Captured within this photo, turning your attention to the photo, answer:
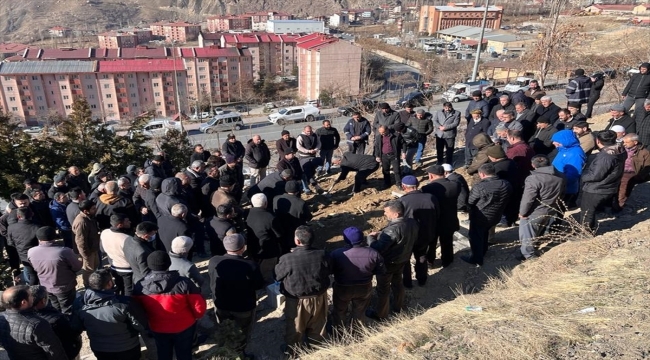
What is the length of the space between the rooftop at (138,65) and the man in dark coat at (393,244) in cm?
5665

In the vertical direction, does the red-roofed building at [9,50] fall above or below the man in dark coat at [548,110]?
below

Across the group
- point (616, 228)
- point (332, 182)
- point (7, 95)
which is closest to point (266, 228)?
point (332, 182)

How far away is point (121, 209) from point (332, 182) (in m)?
4.96

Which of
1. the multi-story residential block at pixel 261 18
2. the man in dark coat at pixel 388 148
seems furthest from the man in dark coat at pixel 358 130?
the multi-story residential block at pixel 261 18

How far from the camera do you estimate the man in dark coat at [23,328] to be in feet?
11.3

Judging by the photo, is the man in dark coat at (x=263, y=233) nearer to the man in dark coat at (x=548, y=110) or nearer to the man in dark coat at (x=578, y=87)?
the man in dark coat at (x=548, y=110)

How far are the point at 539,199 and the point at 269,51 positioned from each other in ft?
229

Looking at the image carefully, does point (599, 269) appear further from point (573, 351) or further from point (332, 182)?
point (332, 182)

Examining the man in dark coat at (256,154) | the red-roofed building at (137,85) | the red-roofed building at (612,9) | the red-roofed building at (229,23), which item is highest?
the red-roofed building at (612,9)

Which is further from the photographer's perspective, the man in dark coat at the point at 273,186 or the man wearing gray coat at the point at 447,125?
the man wearing gray coat at the point at 447,125

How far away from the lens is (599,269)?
4.80 meters

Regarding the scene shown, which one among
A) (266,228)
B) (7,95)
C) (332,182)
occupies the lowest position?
(7,95)

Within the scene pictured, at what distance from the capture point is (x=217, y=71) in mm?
60656

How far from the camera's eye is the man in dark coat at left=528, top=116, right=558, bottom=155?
282 inches
